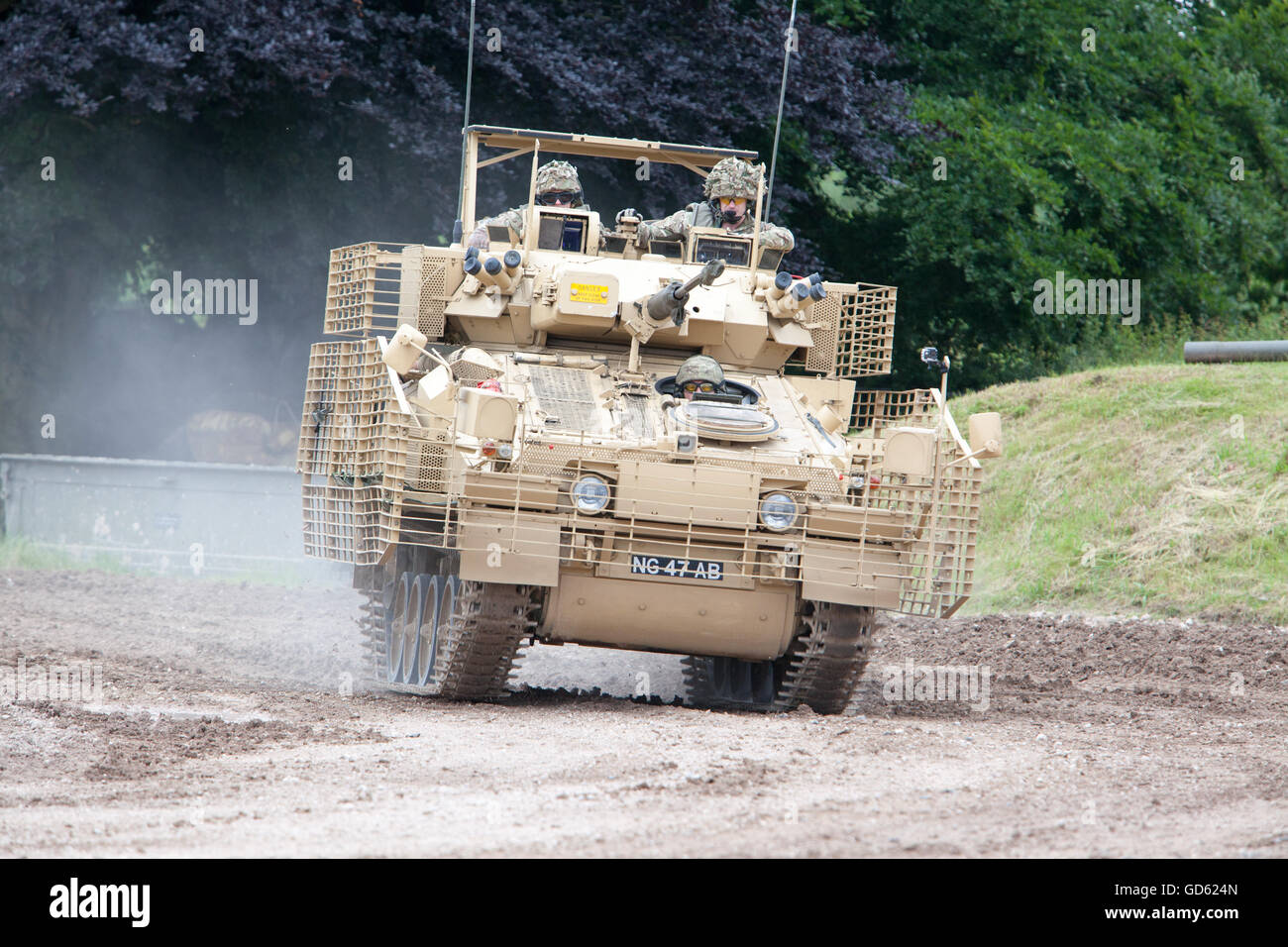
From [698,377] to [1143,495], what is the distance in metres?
7.32

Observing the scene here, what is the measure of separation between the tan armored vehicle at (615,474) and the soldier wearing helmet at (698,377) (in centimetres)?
6

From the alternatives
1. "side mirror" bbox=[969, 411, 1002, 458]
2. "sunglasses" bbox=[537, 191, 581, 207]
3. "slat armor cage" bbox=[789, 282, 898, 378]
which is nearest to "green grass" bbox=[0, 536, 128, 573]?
"sunglasses" bbox=[537, 191, 581, 207]

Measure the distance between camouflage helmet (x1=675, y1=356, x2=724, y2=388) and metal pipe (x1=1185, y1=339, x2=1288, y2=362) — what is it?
9.37 meters

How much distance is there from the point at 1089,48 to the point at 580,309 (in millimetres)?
14564

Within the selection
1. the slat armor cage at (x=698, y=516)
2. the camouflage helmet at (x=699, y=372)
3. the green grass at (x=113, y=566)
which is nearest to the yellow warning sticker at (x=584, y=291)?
the camouflage helmet at (x=699, y=372)

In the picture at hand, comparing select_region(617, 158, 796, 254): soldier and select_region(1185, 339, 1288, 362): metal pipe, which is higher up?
select_region(617, 158, 796, 254): soldier

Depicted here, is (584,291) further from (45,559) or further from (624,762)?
(45,559)

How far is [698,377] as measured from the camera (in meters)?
10.9

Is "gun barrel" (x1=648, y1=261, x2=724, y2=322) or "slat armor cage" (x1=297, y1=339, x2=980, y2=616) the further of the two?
"gun barrel" (x1=648, y1=261, x2=724, y2=322)

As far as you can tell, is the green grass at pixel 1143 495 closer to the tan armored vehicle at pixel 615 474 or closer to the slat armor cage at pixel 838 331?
the slat armor cage at pixel 838 331

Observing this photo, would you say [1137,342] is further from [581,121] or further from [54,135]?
[54,135]

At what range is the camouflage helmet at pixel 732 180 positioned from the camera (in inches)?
511

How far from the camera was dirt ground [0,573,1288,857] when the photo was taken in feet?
19.7

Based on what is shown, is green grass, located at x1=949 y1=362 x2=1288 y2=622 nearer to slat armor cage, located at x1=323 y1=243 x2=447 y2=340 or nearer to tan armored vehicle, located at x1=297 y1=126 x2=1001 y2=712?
tan armored vehicle, located at x1=297 y1=126 x2=1001 y2=712
